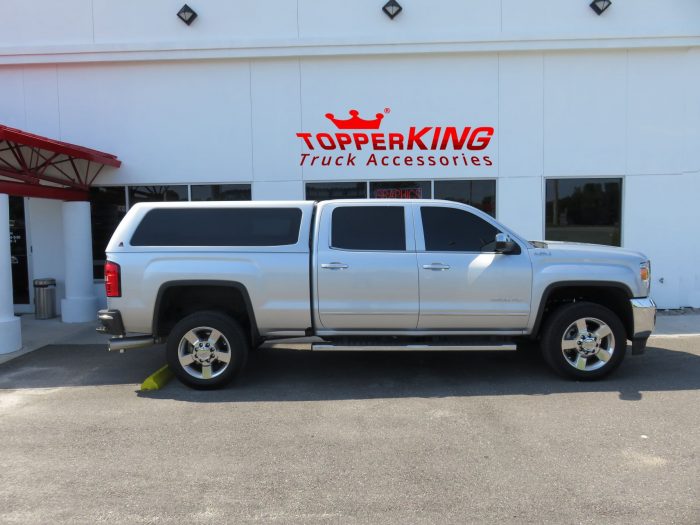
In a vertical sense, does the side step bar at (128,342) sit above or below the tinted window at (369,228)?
below

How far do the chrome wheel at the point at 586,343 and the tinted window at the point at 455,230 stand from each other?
130 centimetres

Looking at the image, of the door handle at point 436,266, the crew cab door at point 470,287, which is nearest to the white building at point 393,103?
the crew cab door at point 470,287

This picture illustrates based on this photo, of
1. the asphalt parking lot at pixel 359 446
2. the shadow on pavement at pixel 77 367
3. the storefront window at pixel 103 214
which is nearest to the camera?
the asphalt parking lot at pixel 359 446

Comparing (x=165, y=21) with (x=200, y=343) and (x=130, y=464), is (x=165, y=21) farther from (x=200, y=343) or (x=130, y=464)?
(x=130, y=464)

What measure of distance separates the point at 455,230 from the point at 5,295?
6294mm

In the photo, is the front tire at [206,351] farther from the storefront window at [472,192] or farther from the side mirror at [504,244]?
the storefront window at [472,192]

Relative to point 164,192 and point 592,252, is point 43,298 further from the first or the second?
point 592,252

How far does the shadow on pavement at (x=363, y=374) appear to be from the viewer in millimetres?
5664

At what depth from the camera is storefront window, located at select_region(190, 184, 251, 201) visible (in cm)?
1054

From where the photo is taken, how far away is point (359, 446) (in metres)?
4.33

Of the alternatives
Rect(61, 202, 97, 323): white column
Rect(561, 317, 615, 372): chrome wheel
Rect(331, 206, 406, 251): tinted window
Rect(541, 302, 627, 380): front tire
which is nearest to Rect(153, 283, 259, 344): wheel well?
Rect(331, 206, 406, 251): tinted window

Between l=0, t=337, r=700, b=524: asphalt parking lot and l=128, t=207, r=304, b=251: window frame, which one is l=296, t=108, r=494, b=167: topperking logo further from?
l=0, t=337, r=700, b=524: asphalt parking lot

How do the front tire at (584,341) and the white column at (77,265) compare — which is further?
the white column at (77,265)

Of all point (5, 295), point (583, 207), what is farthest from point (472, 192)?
point (5, 295)
